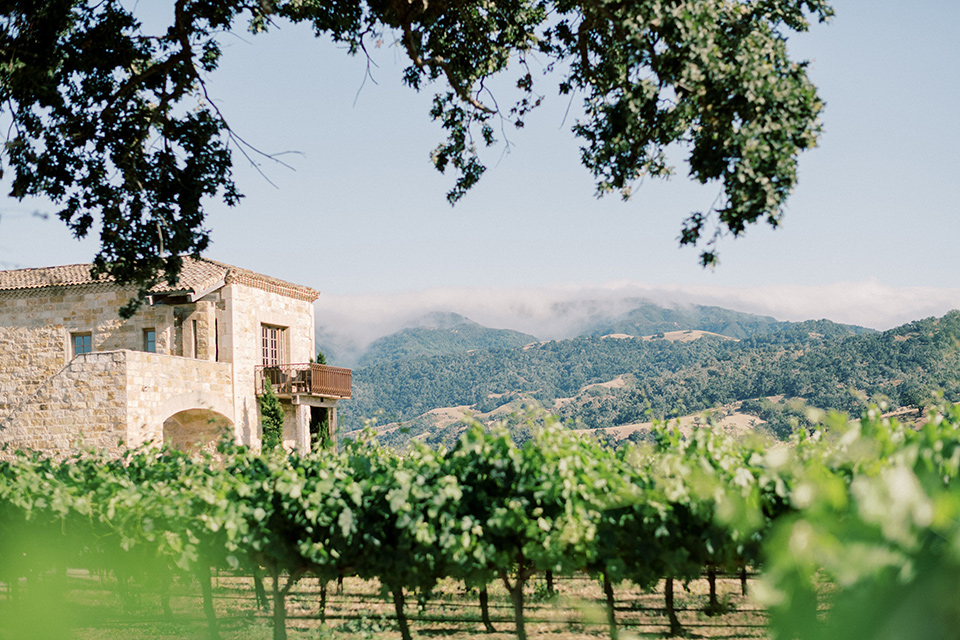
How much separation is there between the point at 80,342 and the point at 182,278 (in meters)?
3.58

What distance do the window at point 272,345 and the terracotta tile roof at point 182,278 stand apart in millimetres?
1182

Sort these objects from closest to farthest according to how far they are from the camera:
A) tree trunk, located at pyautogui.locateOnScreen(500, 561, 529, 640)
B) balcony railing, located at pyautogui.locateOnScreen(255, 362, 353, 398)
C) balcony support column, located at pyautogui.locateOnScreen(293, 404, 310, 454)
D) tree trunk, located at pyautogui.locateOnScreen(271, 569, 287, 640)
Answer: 1. tree trunk, located at pyautogui.locateOnScreen(500, 561, 529, 640)
2. tree trunk, located at pyautogui.locateOnScreen(271, 569, 287, 640)
3. balcony railing, located at pyautogui.locateOnScreen(255, 362, 353, 398)
4. balcony support column, located at pyautogui.locateOnScreen(293, 404, 310, 454)

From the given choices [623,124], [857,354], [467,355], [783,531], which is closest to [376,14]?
[623,124]

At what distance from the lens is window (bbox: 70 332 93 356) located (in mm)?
21484

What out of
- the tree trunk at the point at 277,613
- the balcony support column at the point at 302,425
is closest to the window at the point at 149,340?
the balcony support column at the point at 302,425

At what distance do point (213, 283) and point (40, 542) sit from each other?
14711 mm

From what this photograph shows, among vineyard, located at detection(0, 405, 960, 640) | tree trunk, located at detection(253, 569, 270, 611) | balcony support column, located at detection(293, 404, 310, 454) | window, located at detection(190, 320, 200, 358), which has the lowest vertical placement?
tree trunk, located at detection(253, 569, 270, 611)

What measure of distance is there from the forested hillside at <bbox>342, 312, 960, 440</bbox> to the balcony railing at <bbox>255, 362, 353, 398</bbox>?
1666 mm

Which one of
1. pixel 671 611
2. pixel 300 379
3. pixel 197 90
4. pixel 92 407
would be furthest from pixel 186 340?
pixel 671 611

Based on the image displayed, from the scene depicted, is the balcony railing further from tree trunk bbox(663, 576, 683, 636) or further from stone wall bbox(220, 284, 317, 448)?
tree trunk bbox(663, 576, 683, 636)

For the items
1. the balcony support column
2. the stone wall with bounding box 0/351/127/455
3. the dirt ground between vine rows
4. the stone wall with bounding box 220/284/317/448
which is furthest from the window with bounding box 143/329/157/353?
the dirt ground between vine rows

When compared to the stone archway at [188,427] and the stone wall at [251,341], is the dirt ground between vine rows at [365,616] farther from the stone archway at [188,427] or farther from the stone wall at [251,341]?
the stone wall at [251,341]

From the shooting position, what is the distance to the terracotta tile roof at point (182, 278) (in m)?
20.9

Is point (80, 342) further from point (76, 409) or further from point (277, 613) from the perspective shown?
point (277, 613)
